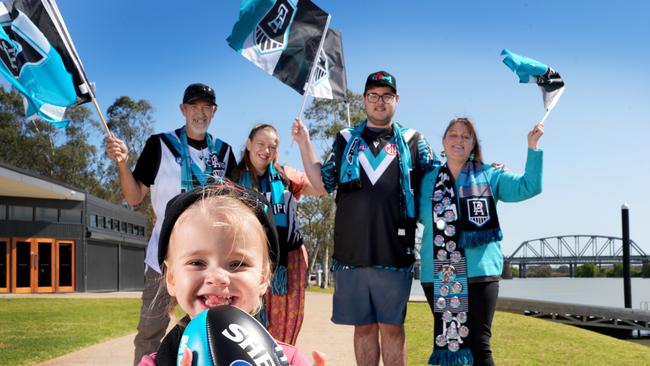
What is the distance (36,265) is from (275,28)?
90.7ft

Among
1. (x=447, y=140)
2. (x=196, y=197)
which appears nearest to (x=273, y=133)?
(x=447, y=140)

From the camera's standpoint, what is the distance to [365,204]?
4504 millimetres

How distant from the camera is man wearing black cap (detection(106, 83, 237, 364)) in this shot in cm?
450

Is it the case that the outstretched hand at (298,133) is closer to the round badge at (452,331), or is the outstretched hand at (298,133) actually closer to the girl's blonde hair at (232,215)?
the round badge at (452,331)

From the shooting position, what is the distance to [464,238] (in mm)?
4457

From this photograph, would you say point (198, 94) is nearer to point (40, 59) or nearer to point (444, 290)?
point (40, 59)

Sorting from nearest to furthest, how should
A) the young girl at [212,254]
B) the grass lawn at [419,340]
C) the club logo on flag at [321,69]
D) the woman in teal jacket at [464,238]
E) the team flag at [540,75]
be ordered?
1. the young girl at [212,254]
2. the woman in teal jacket at [464,238]
3. the team flag at [540,75]
4. the club logo on flag at [321,69]
5. the grass lawn at [419,340]

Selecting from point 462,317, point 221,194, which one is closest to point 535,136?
point 462,317

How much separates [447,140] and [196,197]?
9.77 feet

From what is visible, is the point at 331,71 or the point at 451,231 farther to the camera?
the point at 331,71

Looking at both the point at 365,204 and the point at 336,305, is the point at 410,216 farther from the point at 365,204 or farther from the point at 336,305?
the point at 336,305

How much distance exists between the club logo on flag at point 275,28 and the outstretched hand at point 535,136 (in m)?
2.30

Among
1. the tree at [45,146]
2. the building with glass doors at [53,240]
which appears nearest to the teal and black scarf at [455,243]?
the building with glass doors at [53,240]

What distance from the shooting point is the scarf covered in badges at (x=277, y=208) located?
4.57m
